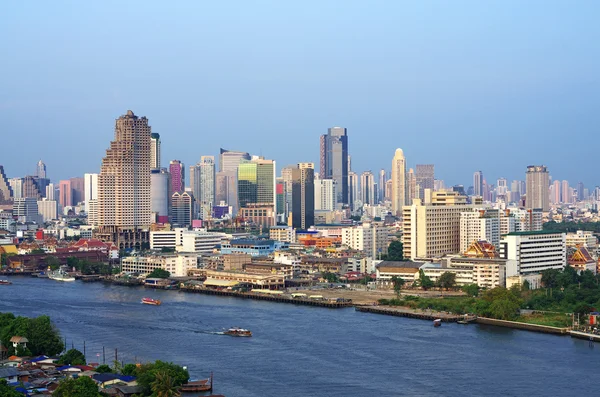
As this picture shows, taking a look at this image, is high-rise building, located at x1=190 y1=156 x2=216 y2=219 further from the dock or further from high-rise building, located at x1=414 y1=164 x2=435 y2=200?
the dock

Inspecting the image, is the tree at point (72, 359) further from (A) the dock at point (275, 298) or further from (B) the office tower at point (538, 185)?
(B) the office tower at point (538, 185)

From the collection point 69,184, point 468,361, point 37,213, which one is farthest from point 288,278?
point 69,184

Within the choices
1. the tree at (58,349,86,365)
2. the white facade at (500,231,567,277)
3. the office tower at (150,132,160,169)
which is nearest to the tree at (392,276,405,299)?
the white facade at (500,231,567,277)

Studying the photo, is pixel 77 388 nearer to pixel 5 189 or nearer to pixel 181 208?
pixel 181 208

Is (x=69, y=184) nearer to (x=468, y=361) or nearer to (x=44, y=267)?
(x=44, y=267)

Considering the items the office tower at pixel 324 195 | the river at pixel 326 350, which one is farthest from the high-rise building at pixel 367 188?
the river at pixel 326 350

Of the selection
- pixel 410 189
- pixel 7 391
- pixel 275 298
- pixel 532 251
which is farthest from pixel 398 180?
pixel 7 391

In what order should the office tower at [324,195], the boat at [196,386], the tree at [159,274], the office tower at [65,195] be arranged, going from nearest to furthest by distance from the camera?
the boat at [196,386], the tree at [159,274], the office tower at [324,195], the office tower at [65,195]
